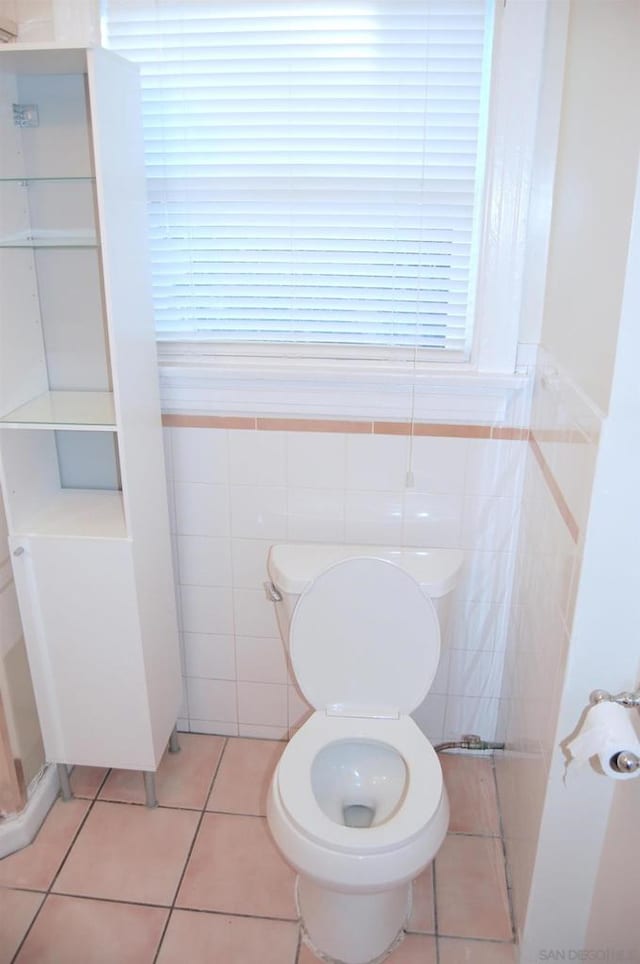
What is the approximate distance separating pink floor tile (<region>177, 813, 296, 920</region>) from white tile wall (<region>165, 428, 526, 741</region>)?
365mm

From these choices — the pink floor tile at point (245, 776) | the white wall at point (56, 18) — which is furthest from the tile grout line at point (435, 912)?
the white wall at point (56, 18)

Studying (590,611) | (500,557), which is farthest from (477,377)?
(590,611)

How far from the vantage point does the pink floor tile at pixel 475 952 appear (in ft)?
5.41

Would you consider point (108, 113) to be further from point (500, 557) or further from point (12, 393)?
point (500, 557)

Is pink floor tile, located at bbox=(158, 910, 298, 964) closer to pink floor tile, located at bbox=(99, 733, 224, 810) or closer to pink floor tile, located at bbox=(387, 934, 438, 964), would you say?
pink floor tile, located at bbox=(387, 934, 438, 964)

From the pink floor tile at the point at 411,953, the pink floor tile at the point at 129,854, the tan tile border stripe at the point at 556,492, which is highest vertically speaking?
the tan tile border stripe at the point at 556,492

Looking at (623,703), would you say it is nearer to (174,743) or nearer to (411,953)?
(411,953)

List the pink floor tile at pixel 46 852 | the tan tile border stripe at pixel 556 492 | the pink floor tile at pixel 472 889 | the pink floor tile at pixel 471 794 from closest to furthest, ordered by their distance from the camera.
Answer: the tan tile border stripe at pixel 556 492, the pink floor tile at pixel 472 889, the pink floor tile at pixel 46 852, the pink floor tile at pixel 471 794

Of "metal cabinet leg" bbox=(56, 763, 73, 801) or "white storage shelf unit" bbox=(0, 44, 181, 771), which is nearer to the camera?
"white storage shelf unit" bbox=(0, 44, 181, 771)

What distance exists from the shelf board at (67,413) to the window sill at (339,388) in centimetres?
19

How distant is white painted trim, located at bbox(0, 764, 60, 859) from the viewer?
1.89 meters

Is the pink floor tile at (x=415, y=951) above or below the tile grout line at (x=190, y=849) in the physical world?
below

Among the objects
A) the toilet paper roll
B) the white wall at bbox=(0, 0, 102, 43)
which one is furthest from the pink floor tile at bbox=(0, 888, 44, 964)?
the white wall at bbox=(0, 0, 102, 43)

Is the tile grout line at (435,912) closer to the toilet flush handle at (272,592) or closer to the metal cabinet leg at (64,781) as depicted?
→ the toilet flush handle at (272,592)
